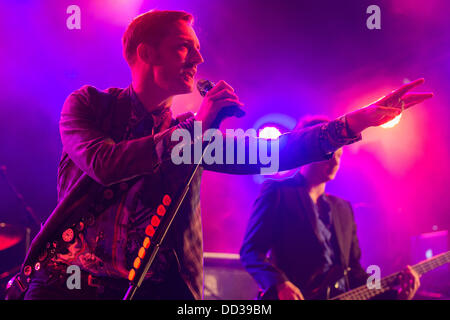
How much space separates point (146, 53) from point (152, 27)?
0.12 meters

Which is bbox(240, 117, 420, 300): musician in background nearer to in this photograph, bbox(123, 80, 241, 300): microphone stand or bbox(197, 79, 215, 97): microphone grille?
bbox(123, 80, 241, 300): microphone stand

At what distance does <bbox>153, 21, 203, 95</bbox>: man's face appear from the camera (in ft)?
5.09

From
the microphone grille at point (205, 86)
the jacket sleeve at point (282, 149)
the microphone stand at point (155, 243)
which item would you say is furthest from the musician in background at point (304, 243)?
the microphone grille at point (205, 86)

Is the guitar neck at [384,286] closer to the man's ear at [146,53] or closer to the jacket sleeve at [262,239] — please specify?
the jacket sleeve at [262,239]

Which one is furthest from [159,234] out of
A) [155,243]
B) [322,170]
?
[322,170]

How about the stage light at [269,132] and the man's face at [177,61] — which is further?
the stage light at [269,132]

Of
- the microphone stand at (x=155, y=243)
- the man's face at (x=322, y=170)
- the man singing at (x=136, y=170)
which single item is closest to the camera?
the microphone stand at (x=155, y=243)

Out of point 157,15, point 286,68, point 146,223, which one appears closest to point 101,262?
point 146,223

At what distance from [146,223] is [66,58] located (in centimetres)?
229

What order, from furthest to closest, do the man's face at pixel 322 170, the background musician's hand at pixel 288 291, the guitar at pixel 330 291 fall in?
the man's face at pixel 322 170
the guitar at pixel 330 291
the background musician's hand at pixel 288 291

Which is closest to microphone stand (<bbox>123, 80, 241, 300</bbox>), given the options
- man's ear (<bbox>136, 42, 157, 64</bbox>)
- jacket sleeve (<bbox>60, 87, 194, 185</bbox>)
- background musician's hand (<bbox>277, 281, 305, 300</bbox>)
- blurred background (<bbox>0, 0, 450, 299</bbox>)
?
jacket sleeve (<bbox>60, 87, 194, 185</bbox>)

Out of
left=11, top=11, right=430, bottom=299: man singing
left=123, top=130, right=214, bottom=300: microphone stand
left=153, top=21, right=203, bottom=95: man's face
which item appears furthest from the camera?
left=153, top=21, right=203, bottom=95: man's face

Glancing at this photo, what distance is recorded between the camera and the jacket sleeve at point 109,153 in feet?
4.01

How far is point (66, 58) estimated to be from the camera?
3.12 metres
